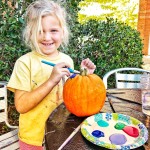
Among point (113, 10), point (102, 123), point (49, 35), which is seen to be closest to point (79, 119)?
point (102, 123)

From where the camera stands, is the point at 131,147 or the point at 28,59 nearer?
the point at 131,147

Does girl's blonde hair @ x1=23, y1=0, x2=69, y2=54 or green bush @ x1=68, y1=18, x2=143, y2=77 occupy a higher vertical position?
girl's blonde hair @ x1=23, y1=0, x2=69, y2=54

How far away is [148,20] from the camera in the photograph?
320 inches

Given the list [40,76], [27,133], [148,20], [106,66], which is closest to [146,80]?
[40,76]

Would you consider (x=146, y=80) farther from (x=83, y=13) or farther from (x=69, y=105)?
(x=83, y=13)

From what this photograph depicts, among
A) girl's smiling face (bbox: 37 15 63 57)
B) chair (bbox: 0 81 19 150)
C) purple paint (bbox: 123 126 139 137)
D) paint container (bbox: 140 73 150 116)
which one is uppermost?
girl's smiling face (bbox: 37 15 63 57)

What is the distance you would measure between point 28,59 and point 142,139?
0.74 m

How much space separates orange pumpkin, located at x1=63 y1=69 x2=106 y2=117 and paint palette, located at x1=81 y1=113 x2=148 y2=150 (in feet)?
0.18

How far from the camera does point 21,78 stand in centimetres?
136

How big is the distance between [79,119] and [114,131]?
19 centimetres

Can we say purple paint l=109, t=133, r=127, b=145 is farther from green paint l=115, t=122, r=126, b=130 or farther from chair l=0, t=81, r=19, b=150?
chair l=0, t=81, r=19, b=150

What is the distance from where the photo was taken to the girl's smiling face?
4.60 ft

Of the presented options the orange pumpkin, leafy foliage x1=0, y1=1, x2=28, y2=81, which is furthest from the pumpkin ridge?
leafy foliage x1=0, y1=1, x2=28, y2=81

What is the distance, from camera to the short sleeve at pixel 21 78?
1347 mm
